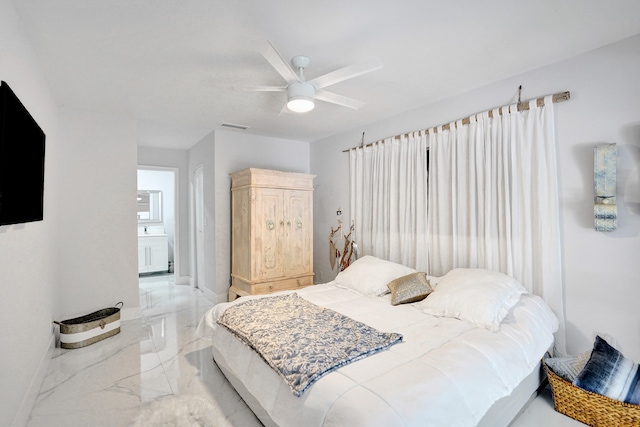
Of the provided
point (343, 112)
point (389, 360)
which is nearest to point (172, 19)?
point (343, 112)

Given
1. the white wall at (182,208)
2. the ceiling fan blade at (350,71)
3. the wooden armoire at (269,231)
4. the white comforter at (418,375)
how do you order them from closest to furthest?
1. the white comforter at (418,375)
2. the ceiling fan blade at (350,71)
3. the wooden armoire at (269,231)
4. the white wall at (182,208)

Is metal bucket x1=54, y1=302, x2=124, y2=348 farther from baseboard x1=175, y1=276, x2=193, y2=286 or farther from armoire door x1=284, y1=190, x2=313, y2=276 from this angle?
baseboard x1=175, y1=276, x2=193, y2=286

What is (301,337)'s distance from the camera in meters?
1.85

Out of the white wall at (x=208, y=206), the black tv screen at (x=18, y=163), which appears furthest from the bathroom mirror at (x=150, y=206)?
the black tv screen at (x=18, y=163)

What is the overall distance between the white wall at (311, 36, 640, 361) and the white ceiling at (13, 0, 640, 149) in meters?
0.16

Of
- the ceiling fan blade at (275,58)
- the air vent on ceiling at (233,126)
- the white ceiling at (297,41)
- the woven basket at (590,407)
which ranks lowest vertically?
the woven basket at (590,407)

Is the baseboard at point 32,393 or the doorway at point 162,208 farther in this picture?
the doorway at point 162,208

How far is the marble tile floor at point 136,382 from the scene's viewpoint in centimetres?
200

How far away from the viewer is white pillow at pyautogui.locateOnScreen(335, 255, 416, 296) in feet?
9.78

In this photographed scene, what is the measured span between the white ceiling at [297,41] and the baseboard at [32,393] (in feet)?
→ 7.72

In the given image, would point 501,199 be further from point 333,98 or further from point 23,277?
point 23,277

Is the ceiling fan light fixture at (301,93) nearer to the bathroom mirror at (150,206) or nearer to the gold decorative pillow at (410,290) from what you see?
the gold decorative pillow at (410,290)

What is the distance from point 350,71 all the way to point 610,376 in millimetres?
2529

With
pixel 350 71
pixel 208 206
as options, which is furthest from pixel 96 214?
pixel 350 71
